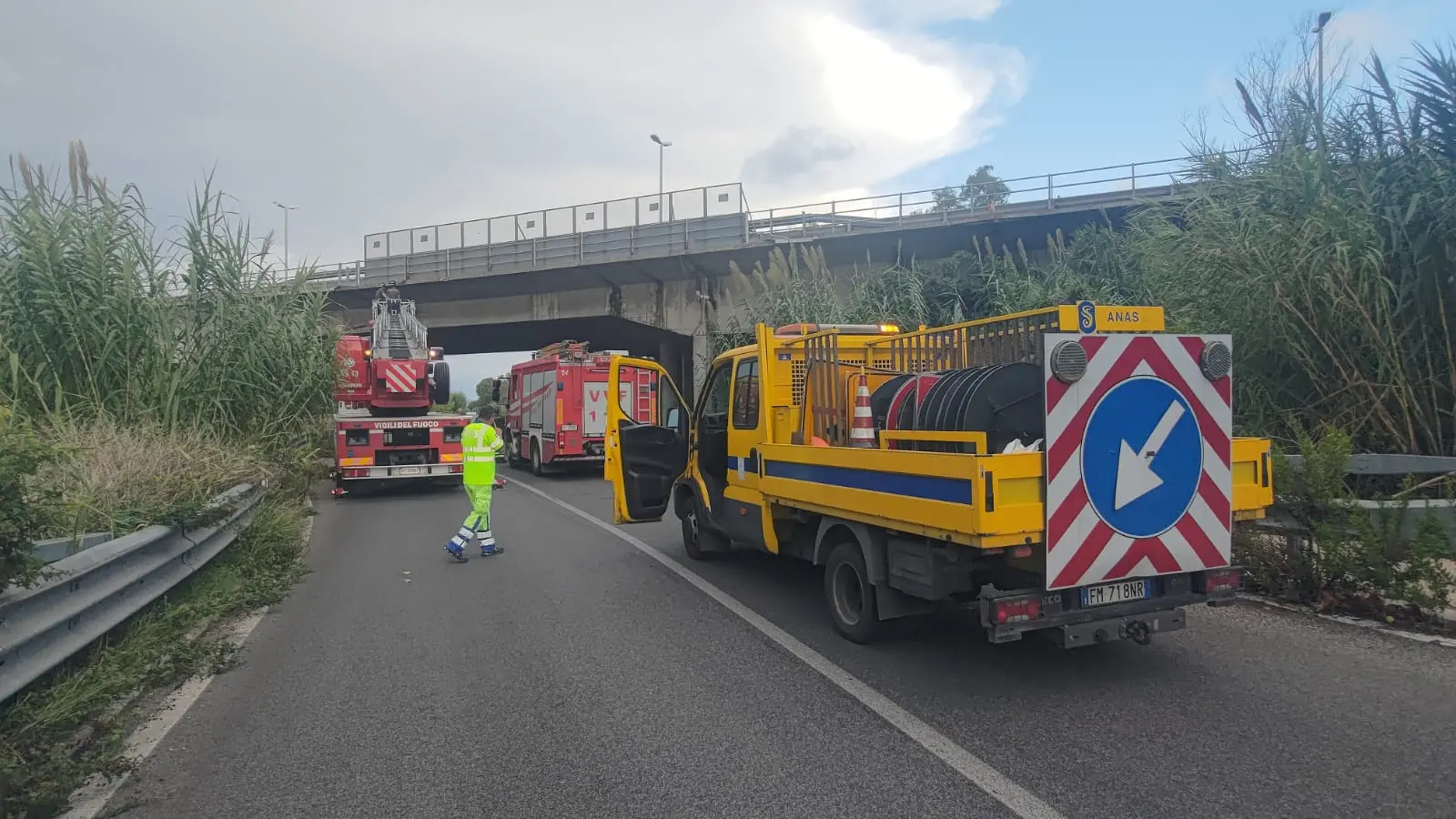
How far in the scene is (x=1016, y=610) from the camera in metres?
4.66

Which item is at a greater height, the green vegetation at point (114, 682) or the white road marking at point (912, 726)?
the green vegetation at point (114, 682)

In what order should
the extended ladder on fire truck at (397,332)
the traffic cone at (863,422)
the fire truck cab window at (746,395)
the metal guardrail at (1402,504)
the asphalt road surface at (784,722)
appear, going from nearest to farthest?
the asphalt road surface at (784,722) < the traffic cone at (863,422) < the metal guardrail at (1402,504) < the fire truck cab window at (746,395) < the extended ladder on fire truck at (397,332)

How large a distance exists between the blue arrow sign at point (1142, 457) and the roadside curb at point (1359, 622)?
2.04 meters

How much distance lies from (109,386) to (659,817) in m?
8.39

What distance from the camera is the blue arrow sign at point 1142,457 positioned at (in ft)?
15.8

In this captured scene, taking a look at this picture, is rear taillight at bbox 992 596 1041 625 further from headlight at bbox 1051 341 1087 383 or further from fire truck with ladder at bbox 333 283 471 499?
fire truck with ladder at bbox 333 283 471 499

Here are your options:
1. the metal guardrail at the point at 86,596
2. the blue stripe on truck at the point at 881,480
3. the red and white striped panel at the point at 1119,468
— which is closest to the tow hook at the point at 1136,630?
the red and white striped panel at the point at 1119,468

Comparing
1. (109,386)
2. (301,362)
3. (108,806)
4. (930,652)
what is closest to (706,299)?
(301,362)

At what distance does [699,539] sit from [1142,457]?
4.93 metres

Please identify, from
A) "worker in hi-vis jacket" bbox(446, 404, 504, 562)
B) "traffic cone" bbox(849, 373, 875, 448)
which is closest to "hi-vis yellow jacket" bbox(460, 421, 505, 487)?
"worker in hi-vis jacket" bbox(446, 404, 504, 562)

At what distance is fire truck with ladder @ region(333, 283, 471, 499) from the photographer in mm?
15914

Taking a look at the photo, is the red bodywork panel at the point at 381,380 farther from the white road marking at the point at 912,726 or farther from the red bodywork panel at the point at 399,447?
the white road marking at the point at 912,726

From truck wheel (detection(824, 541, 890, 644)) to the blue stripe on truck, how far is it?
0.49 m

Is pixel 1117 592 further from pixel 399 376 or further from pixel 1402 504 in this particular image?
pixel 399 376
